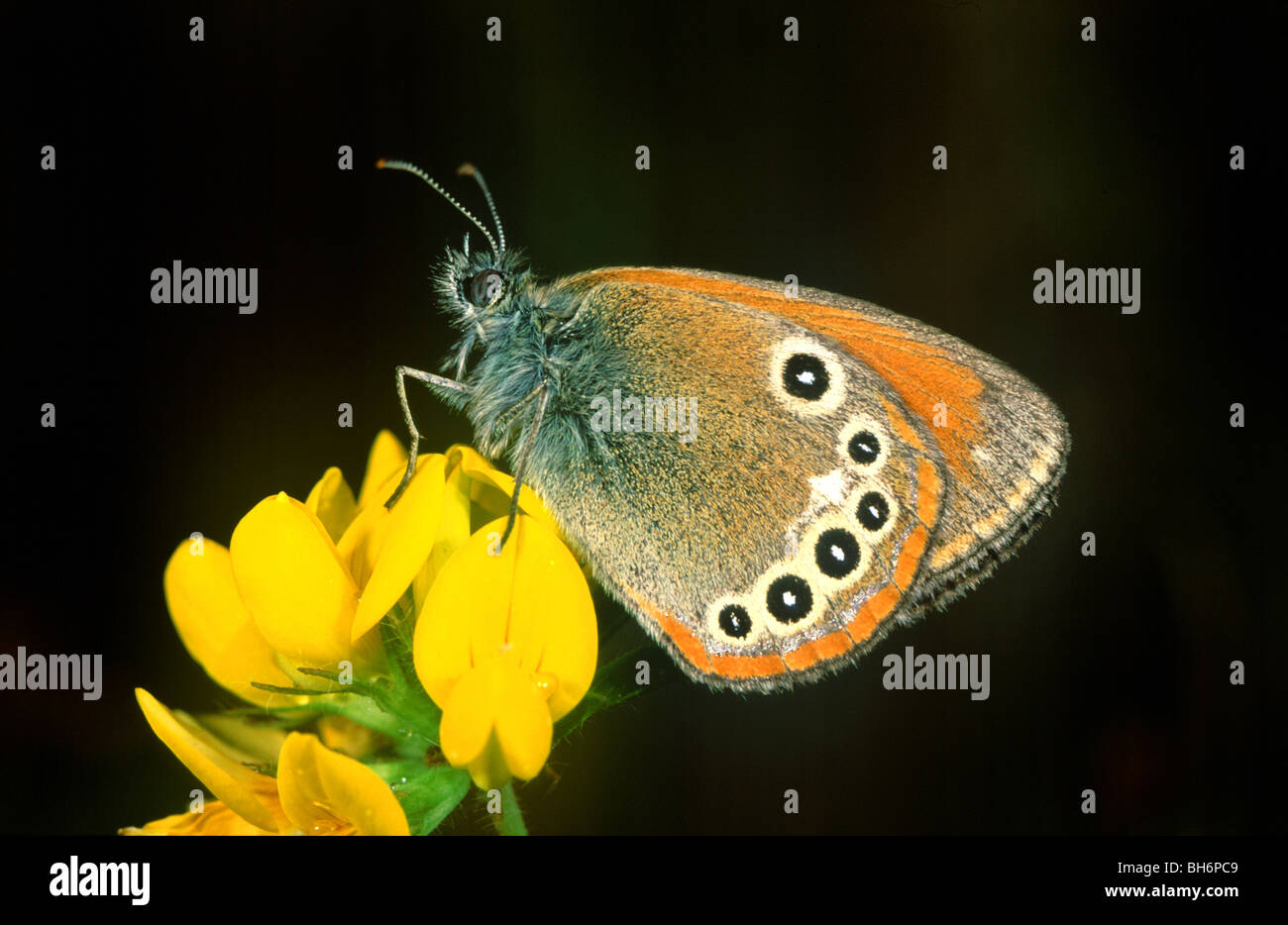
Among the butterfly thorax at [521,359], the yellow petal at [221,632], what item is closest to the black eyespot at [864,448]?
the butterfly thorax at [521,359]

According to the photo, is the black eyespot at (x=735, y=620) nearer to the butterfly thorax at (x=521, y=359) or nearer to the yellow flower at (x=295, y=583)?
the butterfly thorax at (x=521, y=359)

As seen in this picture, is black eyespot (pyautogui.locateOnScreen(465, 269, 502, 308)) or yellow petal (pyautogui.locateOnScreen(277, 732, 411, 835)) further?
black eyespot (pyautogui.locateOnScreen(465, 269, 502, 308))

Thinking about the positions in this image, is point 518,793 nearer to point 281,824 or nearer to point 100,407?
point 281,824

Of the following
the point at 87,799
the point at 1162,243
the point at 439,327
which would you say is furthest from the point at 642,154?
the point at 87,799

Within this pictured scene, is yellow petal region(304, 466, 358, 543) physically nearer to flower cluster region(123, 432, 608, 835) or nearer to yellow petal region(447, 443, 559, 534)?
flower cluster region(123, 432, 608, 835)

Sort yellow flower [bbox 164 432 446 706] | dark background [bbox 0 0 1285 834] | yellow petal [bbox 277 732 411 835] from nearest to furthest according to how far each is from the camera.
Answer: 1. yellow petal [bbox 277 732 411 835]
2. yellow flower [bbox 164 432 446 706]
3. dark background [bbox 0 0 1285 834]

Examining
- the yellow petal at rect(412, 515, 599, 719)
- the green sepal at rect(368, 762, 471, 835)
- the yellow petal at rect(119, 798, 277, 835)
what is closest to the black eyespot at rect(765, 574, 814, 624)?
the yellow petal at rect(412, 515, 599, 719)

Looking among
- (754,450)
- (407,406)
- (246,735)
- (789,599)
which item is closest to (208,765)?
(246,735)
